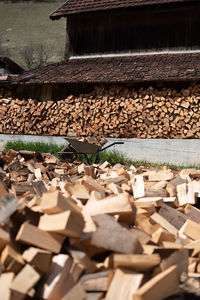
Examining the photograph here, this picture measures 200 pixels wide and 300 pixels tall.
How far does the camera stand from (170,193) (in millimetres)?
4250

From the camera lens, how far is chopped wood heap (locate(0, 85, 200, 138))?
33.1 feet

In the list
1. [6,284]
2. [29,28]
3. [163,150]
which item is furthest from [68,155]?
[29,28]

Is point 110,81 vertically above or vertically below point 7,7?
below

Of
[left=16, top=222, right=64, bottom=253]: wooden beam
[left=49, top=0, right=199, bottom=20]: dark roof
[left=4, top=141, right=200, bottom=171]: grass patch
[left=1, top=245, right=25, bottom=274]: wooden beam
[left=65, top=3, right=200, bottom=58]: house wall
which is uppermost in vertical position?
[left=49, top=0, right=199, bottom=20]: dark roof

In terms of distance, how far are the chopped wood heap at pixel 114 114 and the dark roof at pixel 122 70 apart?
45 centimetres

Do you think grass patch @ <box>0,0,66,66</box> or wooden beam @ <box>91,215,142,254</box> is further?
grass patch @ <box>0,0,66,66</box>

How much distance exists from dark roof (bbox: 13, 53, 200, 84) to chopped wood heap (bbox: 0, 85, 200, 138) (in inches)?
17.6

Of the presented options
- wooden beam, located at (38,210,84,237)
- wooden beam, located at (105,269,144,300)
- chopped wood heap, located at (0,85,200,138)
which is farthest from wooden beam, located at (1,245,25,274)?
chopped wood heap, located at (0,85,200,138)

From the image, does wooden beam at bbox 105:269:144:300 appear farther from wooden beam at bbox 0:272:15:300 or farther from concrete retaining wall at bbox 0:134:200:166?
concrete retaining wall at bbox 0:134:200:166

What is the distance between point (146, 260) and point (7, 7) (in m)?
67.3

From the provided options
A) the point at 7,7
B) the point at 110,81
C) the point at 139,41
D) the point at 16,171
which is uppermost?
the point at 7,7

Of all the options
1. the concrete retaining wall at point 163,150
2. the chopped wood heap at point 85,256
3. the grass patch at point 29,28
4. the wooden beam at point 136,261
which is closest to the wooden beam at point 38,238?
the chopped wood heap at point 85,256

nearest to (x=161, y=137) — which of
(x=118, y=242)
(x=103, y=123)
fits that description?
(x=103, y=123)

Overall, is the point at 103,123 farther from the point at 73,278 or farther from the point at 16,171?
the point at 73,278
